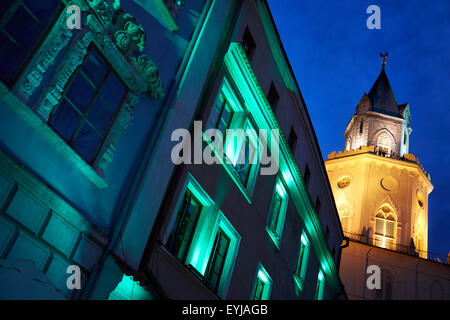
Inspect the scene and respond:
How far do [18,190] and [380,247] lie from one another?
3947 cm

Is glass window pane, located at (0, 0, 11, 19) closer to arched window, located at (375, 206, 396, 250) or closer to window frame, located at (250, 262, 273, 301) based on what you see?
window frame, located at (250, 262, 273, 301)

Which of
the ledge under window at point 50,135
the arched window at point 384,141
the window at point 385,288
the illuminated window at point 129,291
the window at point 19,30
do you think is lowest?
the illuminated window at point 129,291

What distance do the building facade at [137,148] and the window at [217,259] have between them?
5 cm

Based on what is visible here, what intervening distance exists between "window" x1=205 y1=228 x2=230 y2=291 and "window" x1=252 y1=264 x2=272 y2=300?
2.54m

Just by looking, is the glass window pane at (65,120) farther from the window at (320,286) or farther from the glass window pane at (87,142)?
the window at (320,286)

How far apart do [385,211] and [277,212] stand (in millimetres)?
32005

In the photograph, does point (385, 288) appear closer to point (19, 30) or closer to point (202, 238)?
point (202, 238)

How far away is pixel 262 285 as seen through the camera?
1708cm

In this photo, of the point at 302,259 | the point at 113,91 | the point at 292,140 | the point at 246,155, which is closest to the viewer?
the point at 113,91

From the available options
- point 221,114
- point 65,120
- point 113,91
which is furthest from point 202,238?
point 65,120

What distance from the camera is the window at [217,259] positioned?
43.9ft

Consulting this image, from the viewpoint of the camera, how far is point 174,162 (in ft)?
38.9

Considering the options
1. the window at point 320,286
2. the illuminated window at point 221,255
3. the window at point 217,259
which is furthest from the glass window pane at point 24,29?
the window at point 320,286
